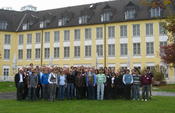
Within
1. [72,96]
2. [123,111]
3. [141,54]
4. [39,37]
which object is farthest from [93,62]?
[123,111]

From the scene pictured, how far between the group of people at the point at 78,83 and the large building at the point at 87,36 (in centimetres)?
2630

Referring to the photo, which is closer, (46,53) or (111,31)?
(111,31)

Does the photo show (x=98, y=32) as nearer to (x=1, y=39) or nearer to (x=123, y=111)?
(x=1, y=39)

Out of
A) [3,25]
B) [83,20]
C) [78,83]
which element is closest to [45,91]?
[78,83]

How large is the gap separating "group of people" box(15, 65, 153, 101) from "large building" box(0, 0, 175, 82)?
86.3ft

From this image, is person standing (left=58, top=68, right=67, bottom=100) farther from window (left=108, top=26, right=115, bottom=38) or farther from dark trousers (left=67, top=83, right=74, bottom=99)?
window (left=108, top=26, right=115, bottom=38)

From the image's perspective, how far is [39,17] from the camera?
213 ft

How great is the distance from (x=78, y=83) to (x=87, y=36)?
35.7 m

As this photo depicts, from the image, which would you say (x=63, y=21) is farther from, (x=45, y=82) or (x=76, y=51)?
(x=45, y=82)

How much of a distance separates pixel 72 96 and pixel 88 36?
35.4 metres

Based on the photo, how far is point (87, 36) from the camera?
184 feet

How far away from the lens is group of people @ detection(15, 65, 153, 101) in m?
19.9

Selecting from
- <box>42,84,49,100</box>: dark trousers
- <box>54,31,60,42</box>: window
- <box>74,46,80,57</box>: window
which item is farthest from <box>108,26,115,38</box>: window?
<box>42,84,49,100</box>: dark trousers

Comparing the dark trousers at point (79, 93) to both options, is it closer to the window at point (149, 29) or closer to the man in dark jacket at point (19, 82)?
the man in dark jacket at point (19, 82)
